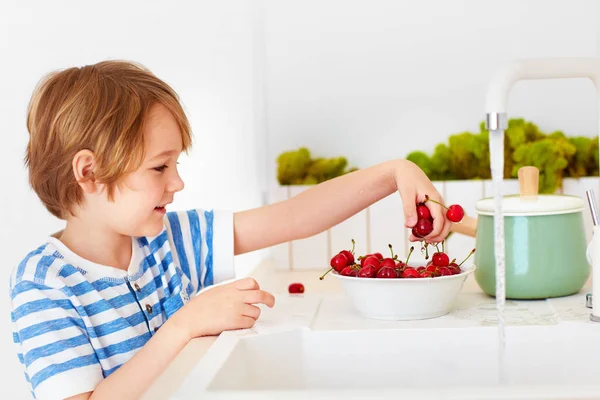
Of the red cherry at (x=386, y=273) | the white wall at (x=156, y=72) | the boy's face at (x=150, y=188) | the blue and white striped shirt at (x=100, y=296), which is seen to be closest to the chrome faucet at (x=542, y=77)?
the red cherry at (x=386, y=273)

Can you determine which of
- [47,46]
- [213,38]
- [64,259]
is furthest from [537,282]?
[213,38]

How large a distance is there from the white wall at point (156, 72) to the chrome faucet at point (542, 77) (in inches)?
30.7

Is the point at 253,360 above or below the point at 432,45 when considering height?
below

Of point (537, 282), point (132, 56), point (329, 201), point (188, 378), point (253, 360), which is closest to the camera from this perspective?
point (188, 378)

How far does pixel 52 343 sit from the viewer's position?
1.01 metres

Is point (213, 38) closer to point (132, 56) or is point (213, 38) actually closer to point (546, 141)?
point (132, 56)

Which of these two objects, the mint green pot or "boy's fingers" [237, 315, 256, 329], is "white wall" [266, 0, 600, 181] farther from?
"boy's fingers" [237, 315, 256, 329]

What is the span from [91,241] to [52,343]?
254mm

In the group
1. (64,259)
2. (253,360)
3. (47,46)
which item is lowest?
(253,360)

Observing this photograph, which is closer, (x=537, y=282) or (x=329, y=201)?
(x=537, y=282)

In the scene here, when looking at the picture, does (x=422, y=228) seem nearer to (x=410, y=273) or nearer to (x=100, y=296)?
(x=410, y=273)

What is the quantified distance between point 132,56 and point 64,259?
0.60 metres

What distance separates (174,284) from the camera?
1310mm

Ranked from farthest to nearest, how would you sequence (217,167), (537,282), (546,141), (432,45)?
1. (432,45)
2. (546,141)
3. (217,167)
4. (537,282)
